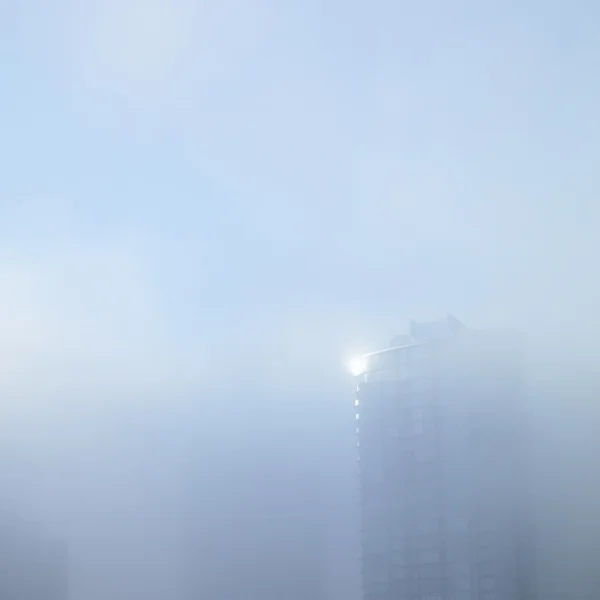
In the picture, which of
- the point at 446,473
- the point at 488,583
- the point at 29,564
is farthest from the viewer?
the point at 29,564

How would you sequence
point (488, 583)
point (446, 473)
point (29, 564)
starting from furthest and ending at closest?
1. point (29, 564)
2. point (446, 473)
3. point (488, 583)

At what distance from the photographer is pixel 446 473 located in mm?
43156

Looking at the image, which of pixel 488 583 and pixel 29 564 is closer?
pixel 488 583

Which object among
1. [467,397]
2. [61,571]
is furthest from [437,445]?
[61,571]

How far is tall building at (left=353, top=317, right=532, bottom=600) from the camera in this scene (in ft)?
139

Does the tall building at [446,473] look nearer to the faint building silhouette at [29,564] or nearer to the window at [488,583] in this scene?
the window at [488,583]

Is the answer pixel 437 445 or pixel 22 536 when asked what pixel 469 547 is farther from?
pixel 22 536

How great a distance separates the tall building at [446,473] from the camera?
42.3m

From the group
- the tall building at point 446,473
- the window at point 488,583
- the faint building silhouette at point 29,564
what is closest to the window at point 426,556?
the tall building at point 446,473

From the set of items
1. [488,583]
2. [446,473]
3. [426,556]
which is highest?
[446,473]

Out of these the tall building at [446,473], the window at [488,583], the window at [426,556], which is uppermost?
the tall building at [446,473]

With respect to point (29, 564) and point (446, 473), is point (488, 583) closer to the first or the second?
point (446, 473)

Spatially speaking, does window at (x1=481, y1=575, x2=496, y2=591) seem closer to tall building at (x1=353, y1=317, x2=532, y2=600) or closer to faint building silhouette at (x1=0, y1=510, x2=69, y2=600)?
tall building at (x1=353, y1=317, x2=532, y2=600)

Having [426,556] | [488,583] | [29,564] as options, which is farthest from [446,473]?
[29,564]
